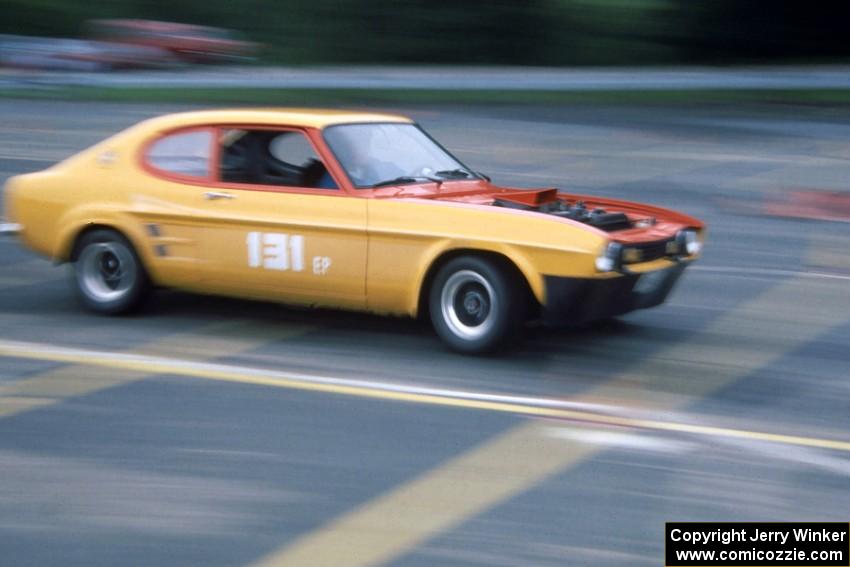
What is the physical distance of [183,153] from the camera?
825 centimetres

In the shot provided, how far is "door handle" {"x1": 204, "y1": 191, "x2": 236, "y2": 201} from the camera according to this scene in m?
7.93

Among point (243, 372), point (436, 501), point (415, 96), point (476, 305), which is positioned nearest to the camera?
point (436, 501)

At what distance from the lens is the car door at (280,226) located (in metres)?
7.53

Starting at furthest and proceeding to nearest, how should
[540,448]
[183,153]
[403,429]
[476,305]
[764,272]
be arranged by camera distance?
[764,272] → [183,153] → [476,305] → [403,429] → [540,448]

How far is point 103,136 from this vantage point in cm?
2028

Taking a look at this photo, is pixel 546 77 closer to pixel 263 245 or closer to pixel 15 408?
pixel 263 245

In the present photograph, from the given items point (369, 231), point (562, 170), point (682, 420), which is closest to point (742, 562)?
point (682, 420)

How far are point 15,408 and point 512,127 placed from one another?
590 inches

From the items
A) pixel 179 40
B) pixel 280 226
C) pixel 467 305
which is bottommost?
pixel 467 305

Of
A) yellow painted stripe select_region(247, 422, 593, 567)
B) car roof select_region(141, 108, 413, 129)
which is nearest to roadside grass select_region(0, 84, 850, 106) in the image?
car roof select_region(141, 108, 413, 129)

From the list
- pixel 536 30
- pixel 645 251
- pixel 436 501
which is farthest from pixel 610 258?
pixel 536 30

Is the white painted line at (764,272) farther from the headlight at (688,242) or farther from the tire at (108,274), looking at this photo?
the tire at (108,274)

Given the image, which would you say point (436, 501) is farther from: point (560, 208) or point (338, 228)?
point (560, 208)

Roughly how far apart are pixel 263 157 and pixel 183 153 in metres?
0.57
